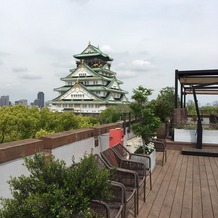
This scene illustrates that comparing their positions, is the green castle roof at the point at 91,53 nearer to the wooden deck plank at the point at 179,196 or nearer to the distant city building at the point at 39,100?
the wooden deck plank at the point at 179,196

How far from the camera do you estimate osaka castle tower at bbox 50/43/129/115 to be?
4756 centimetres

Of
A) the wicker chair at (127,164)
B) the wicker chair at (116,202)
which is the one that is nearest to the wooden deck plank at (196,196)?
the wicker chair at (127,164)

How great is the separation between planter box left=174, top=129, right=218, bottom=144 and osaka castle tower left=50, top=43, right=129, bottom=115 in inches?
1544

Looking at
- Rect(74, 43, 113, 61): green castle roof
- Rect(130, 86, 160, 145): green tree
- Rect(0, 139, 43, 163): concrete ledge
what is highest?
Rect(74, 43, 113, 61): green castle roof

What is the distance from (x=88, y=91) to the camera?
155 feet

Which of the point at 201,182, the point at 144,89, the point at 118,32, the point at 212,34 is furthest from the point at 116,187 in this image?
the point at 118,32

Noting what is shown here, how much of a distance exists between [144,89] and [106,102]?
41.7 m

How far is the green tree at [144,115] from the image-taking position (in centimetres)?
491

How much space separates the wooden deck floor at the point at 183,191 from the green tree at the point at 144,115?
742 mm

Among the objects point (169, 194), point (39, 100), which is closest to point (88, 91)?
point (169, 194)

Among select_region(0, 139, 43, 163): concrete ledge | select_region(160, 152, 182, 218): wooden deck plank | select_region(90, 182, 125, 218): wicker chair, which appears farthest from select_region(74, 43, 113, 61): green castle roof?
select_region(90, 182, 125, 218): wicker chair

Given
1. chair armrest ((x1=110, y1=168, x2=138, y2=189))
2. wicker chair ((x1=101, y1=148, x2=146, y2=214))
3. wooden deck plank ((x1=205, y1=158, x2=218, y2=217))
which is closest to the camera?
chair armrest ((x1=110, y1=168, x2=138, y2=189))

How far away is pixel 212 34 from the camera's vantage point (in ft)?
30.9

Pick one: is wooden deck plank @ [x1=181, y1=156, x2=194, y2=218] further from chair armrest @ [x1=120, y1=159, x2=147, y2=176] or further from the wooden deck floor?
chair armrest @ [x1=120, y1=159, x2=147, y2=176]
